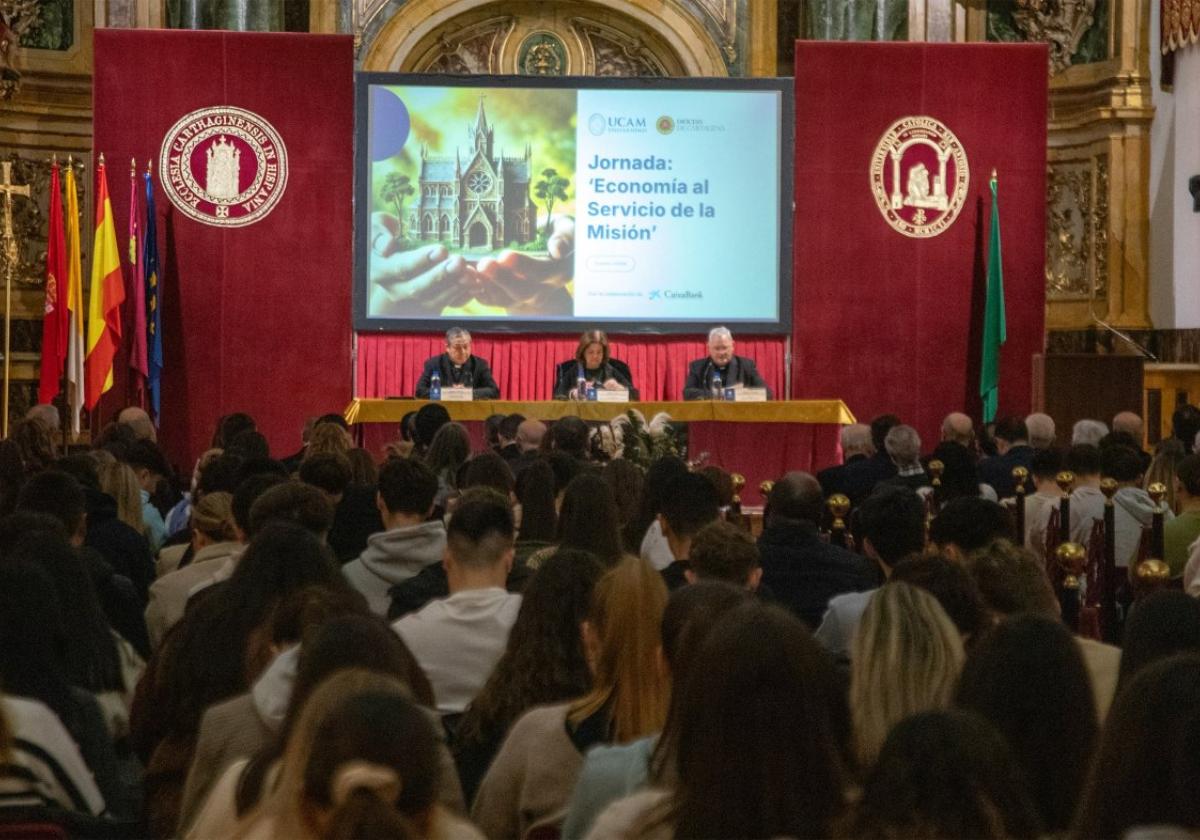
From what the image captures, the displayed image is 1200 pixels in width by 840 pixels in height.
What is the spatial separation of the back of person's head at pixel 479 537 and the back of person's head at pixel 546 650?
31.3 inches

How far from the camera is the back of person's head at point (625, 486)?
7.12 metres

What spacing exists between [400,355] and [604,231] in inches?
66.3

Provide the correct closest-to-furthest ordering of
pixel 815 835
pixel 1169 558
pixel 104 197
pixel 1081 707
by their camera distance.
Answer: pixel 815 835
pixel 1081 707
pixel 1169 558
pixel 104 197

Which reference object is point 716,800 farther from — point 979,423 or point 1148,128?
point 1148,128

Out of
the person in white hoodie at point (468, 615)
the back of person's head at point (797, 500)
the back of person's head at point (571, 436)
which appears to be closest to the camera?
the person in white hoodie at point (468, 615)

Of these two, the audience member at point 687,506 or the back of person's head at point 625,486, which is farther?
the back of person's head at point 625,486

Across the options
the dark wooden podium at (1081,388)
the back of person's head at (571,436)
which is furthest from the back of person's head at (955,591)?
the dark wooden podium at (1081,388)

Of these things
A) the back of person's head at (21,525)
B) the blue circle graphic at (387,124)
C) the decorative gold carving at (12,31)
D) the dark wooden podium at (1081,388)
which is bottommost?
the back of person's head at (21,525)

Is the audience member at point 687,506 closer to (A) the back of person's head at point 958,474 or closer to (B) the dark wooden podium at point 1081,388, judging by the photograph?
(A) the back of person's head at point 958,474

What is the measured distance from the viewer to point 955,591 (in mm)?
4070

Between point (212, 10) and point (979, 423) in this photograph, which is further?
point (212, 10)

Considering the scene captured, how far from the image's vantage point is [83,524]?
5.68m

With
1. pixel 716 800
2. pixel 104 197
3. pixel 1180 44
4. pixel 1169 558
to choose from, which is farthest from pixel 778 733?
pixel 1180 44

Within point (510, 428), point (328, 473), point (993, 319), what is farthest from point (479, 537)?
point (993, 319)
